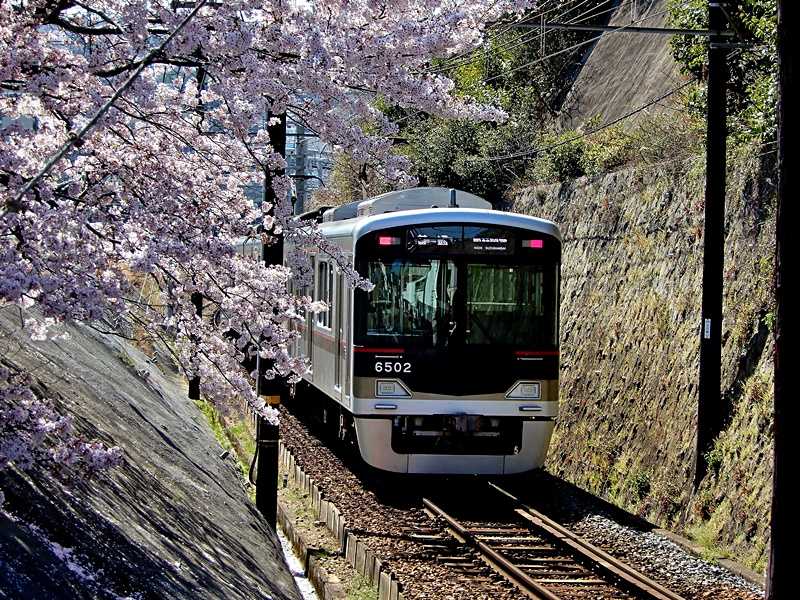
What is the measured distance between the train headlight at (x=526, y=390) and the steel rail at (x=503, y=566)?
186cm

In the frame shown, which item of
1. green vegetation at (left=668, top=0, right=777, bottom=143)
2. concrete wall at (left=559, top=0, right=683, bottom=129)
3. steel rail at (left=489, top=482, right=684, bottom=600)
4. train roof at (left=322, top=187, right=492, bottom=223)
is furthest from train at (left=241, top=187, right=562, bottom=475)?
concrete wall at (left=559, top=0, right=683, bottom=129)

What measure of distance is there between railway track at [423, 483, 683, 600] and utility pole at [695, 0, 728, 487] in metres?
2.17

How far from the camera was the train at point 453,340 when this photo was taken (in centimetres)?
1391

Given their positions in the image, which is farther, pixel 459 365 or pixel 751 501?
pixel 459 365

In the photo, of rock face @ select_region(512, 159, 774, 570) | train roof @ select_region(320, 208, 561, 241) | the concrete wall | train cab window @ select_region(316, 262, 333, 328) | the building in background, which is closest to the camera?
the building in background

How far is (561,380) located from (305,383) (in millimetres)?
4466

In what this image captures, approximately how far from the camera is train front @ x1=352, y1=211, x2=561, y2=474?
1391 centimetres

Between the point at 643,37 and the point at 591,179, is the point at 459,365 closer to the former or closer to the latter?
the point at 591,179

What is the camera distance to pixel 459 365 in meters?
14.0

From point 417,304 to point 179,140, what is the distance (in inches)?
312

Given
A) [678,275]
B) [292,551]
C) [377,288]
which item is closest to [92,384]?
[292,551]

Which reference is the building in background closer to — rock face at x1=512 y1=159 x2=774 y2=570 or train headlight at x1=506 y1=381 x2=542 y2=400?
train headlight at x1=506 y1=381 x2=542 y2=400

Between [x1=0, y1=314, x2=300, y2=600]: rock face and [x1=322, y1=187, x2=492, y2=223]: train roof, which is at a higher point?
[x1=322, y1=187, x2=492, y2=223]: train roof

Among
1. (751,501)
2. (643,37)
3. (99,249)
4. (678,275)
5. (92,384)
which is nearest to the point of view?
(99,249)
